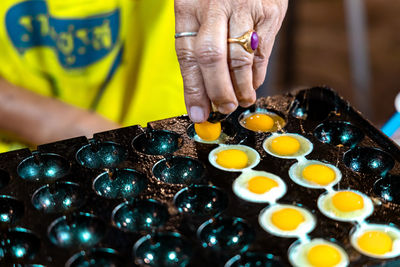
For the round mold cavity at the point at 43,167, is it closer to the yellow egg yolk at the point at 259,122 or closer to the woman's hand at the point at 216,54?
the woman's hand at the point at 216,54

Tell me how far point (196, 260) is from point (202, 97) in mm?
453

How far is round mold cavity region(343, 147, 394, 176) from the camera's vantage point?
1731 mm

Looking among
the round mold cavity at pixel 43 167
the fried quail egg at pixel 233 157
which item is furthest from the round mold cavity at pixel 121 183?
the fried quail egg at pixel 233 157

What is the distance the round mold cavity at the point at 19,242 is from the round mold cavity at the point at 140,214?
0.23m

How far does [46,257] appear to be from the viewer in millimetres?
1341

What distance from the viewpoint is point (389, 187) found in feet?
5.44

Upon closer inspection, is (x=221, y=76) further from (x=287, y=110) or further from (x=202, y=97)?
(x=287, y=110)

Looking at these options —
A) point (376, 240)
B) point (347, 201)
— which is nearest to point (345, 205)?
point (347, 201)

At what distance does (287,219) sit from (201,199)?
0.92 ft

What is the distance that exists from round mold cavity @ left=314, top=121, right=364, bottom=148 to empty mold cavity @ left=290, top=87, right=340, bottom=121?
2.3 inches

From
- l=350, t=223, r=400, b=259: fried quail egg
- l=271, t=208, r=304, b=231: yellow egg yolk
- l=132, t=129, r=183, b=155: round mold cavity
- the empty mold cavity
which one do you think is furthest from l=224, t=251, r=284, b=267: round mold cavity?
the empty mold cavity

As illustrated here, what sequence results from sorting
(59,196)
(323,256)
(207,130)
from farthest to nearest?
(207,130), (59,196), (323,256)

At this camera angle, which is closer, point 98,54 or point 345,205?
point 345,205

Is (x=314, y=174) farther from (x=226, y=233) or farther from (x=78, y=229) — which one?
(x=78, y=229)
